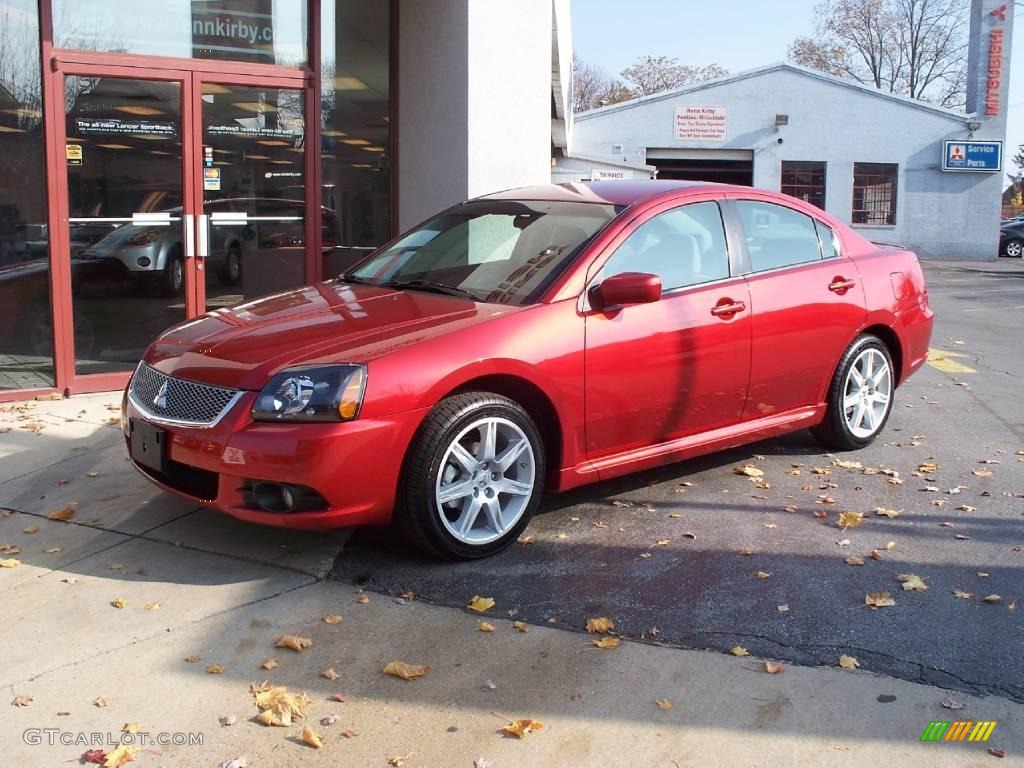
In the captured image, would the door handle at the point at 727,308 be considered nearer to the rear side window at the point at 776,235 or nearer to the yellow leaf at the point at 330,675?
the rear side window at the point at 776,235

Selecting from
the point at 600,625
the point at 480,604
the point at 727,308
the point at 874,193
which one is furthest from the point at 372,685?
the point at 874,193

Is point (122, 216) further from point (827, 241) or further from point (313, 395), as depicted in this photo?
point (827, 241)

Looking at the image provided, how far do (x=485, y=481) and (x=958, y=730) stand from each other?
212 cm

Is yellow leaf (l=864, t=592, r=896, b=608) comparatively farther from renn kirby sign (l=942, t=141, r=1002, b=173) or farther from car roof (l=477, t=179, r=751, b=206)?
renn kirby sign (l=942, t=141, r=1002, b=173)

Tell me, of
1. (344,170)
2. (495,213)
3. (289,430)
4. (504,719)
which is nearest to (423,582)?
(289,430)

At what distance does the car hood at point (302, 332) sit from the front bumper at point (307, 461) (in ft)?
0.74

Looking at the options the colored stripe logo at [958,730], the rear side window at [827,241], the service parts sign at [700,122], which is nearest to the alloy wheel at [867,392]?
the rear side window at [827,241]

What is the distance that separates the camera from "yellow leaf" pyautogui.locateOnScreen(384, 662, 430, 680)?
144 inches

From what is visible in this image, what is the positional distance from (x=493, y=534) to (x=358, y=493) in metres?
0.70

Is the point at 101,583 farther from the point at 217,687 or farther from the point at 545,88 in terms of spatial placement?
the point at 545,88

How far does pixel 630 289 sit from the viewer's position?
497cm

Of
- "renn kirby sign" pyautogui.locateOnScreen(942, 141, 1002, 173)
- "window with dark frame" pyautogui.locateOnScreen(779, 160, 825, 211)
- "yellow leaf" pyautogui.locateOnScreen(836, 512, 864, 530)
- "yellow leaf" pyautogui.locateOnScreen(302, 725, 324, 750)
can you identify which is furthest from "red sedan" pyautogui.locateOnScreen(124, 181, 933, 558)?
"renn kirby sign" pyautogui.locateOnScreen(942, 141, 1002, 173)

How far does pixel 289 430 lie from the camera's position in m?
4.30

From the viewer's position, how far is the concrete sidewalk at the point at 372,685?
3.22 metres
